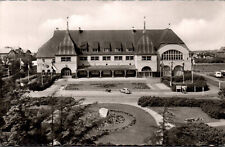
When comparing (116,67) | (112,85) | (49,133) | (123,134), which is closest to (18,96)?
(49,133)

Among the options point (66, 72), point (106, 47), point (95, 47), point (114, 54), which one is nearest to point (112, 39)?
point (106, 47)

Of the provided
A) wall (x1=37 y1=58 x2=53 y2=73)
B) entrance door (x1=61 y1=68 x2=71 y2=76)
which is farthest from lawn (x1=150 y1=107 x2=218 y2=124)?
wall (x1=37 y1=58 x2=53 y2=73)

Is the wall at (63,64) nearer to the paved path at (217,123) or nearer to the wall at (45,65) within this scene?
the wall at (45,65)

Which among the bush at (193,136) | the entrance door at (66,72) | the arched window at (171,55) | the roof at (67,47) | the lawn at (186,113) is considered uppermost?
the roof at (67,47)

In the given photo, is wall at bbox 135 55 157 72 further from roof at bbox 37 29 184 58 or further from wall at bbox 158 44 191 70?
wall at bbox 158 44 191 70

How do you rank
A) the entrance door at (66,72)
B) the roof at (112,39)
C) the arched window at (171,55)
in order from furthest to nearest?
1. the roof at (112,39)
2. the entrance door at (66,72)
3. the arched window at (171,55)

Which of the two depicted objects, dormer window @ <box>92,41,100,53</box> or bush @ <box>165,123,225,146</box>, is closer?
bush @ <box>165,123,225,146</box>

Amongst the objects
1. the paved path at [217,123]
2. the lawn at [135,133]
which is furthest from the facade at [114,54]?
the paved path at [217,123]

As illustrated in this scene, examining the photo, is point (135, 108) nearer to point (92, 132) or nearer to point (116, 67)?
point (92, 132)
